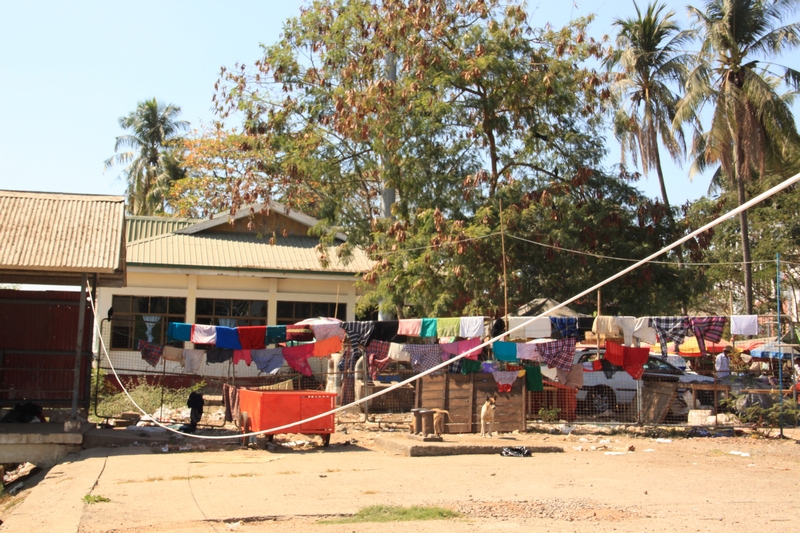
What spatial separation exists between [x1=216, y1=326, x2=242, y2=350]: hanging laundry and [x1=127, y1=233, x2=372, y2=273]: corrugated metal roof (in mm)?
8382

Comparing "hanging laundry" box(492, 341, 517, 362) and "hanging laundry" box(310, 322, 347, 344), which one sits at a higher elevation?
"hanging laundry" box(310, 322, 347, 344)

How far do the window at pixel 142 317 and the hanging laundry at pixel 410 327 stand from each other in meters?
10.6

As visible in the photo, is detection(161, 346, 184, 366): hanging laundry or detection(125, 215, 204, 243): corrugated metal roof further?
detection(125, 215, 204, 243): corrugated metal roof

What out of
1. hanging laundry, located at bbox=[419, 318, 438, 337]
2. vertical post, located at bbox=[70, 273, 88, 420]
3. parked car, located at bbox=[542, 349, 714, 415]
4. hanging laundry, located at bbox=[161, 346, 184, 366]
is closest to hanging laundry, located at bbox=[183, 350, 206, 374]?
hanging laundry, located at bbox=[161, 346, 184, 366]

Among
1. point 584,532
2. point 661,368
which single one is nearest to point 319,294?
point 661,368

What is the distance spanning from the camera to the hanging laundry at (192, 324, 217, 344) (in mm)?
16484

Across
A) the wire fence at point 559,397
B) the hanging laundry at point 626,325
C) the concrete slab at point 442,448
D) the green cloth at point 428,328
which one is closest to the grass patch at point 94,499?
the concrete slab at point 442,448

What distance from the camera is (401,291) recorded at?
874 inches

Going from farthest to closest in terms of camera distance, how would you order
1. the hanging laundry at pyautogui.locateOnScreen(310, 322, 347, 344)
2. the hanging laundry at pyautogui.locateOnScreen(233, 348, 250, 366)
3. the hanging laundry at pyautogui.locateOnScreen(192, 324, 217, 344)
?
the hanging laundry at pyautogui.locateOnScreen(233, 348, 250, 366) → the hanging laundry at pyautogui.locateOnScreen(310, 322, 347, 344) → the hanging laundry at pyautogui.locateOnScreen(192, 324, 217, 344)

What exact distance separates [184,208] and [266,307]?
598 inches

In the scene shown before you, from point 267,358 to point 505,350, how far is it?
17.0 feet

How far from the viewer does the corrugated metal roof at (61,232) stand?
42.1ft

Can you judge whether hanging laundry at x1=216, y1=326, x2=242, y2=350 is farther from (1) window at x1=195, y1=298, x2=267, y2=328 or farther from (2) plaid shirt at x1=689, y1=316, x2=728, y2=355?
(2) plaid shirt at x1=689, y1=316, x2=728, y2=355

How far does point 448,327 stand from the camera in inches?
648
